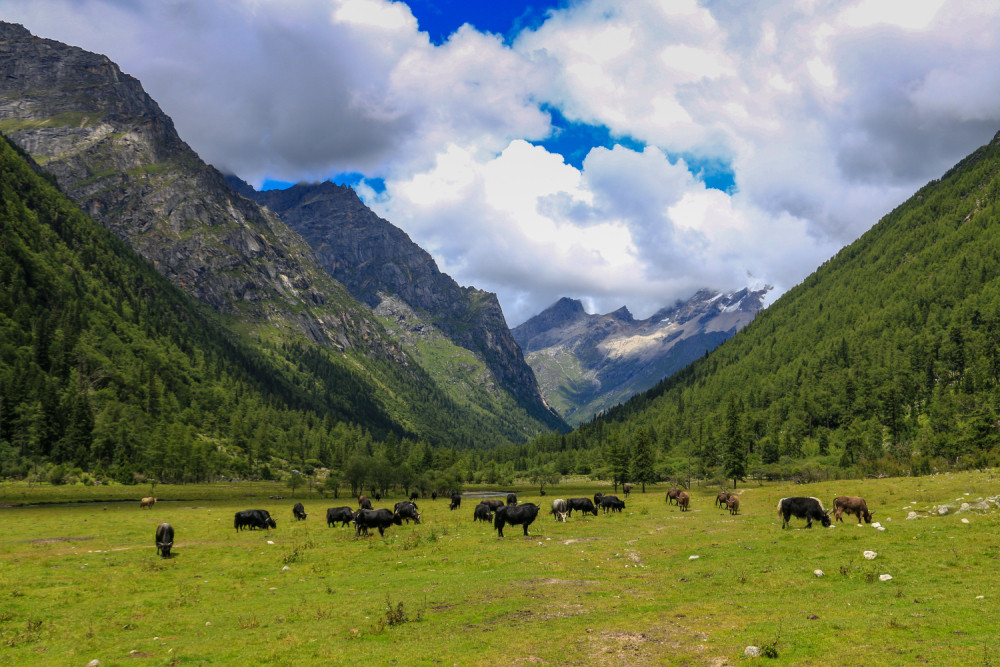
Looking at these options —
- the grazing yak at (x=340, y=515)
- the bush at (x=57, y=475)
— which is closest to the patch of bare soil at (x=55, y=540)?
the grazing yak at (x=340, y=515)

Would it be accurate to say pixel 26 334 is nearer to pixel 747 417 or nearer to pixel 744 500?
pixel 744 500

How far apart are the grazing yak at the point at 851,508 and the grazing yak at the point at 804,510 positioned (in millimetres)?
1569

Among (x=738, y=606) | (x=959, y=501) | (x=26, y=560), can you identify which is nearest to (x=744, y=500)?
(x=959, y=501)

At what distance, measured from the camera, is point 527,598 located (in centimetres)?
2288

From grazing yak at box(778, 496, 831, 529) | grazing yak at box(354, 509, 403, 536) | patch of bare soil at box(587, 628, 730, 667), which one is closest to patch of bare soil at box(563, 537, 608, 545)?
grazing yak at box(778, 496, 831, 529)

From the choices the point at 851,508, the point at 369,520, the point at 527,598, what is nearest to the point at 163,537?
the point at 369,520

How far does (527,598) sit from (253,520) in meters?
43.6

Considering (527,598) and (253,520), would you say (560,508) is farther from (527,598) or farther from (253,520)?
(253,520)

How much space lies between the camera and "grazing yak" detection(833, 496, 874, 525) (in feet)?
127

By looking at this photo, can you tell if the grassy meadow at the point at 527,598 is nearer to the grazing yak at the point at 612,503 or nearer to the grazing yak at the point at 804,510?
the grazing yak at the point at 804,510

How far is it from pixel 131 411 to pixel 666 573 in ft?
643

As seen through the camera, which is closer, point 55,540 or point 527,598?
point 527,598

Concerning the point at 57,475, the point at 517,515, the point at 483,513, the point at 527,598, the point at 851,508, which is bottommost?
the point at 483,513

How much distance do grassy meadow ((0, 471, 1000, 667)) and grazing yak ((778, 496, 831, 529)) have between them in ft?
4.71
